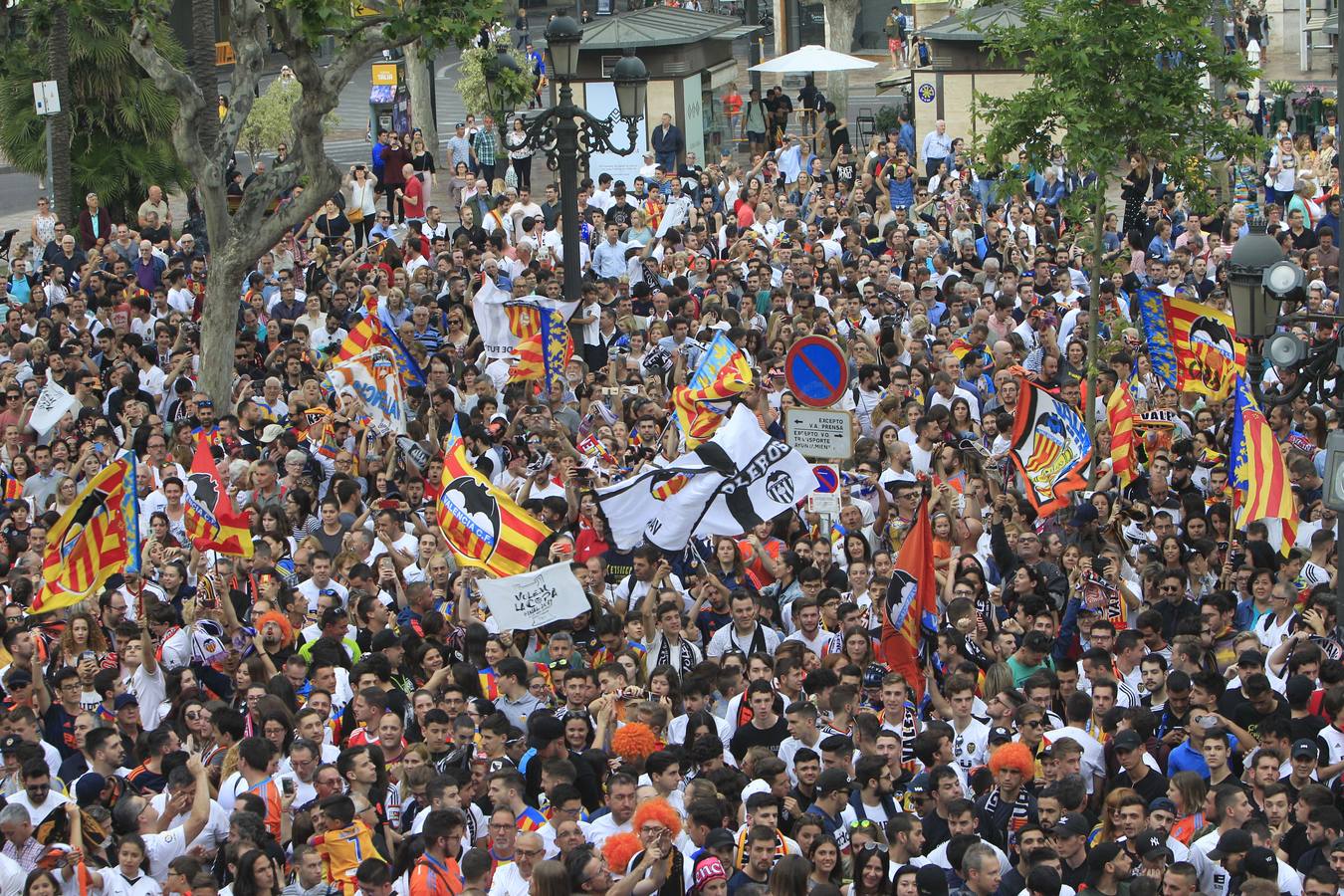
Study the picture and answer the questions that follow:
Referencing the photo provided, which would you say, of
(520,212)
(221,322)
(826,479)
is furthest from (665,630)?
(520,212)

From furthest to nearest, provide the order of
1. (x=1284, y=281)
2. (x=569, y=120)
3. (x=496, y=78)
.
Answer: (x=496, y=78), (x=569, y=120), (x=1284, y=281)

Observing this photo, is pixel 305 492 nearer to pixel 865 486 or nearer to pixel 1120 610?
pixel 865 486

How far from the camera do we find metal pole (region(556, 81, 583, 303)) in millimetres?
18219

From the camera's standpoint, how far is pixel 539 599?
41.3ft

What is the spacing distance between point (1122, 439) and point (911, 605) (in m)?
3.52

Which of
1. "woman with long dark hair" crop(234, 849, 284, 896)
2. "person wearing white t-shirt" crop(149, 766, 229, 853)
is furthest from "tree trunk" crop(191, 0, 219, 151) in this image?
"woman with long dark hair" crop(234, 849, 284, 896)

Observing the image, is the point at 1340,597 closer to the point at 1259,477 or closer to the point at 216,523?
the point at 1259,477

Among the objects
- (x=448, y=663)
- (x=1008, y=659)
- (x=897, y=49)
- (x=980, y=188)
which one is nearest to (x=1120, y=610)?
(x=1008, y=659)

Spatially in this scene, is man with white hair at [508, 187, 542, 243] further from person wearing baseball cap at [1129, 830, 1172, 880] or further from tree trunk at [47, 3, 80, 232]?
person wearing baseball cap at [1129, 830, 1172, 880]

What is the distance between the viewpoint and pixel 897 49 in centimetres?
5084

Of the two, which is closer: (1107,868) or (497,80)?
(1107,868)

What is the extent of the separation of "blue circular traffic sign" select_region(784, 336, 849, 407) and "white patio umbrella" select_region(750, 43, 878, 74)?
20194 millimetres

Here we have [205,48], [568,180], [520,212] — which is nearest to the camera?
[568,180]

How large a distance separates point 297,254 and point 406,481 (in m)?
8.25
